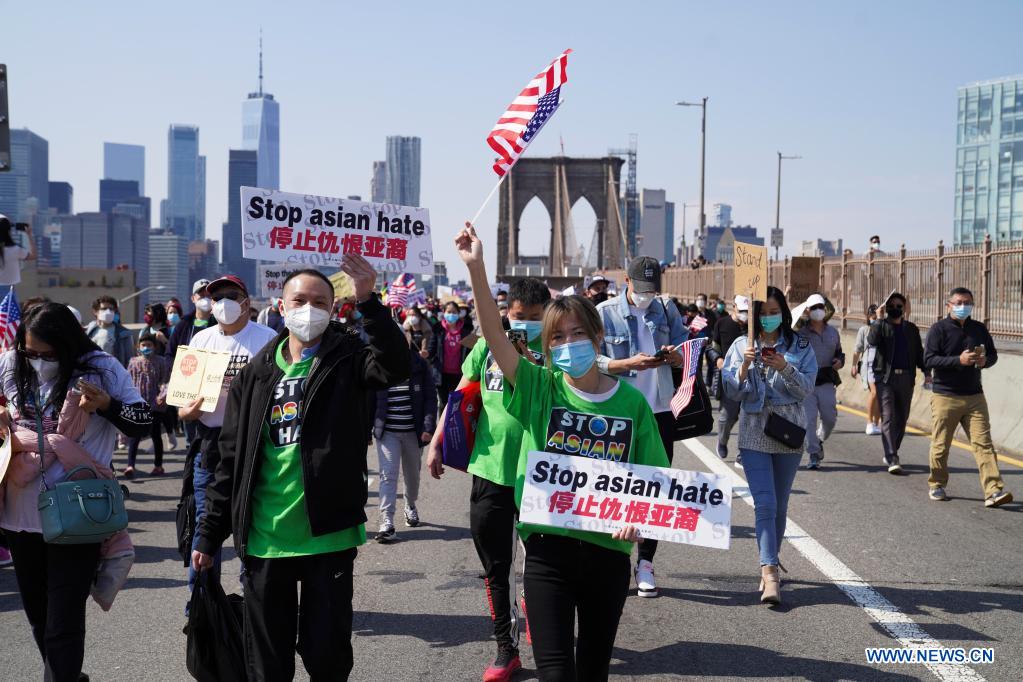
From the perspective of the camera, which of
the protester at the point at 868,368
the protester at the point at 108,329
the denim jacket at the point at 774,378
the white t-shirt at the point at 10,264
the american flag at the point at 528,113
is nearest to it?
the american flag at the point at 528,113

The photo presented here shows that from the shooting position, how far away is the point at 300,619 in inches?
159

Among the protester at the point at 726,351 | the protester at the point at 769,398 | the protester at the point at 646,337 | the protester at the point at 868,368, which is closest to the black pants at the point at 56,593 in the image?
the protester at the point at 646,337

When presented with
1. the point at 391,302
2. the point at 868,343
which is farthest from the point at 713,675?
the point at 391,302

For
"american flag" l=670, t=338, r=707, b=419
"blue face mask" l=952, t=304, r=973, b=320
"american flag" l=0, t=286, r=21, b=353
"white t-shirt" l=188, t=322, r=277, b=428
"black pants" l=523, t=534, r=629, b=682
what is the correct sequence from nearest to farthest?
"black pants" l=523, t=534, r=629, b=682
"white t-shirt" l=188, t=322, r=277, b=428
"american flag" l=670, t=338, r=707, b=419
"american flag" l=0, t=286, r=21, b=353
"blue face mask" l=952, t=304, r=973, b=320

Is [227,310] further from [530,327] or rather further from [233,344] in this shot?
[530,327]

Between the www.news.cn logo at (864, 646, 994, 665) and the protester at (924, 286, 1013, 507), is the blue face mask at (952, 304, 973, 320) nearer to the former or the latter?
the protester at (924, 286, 1013, 507)

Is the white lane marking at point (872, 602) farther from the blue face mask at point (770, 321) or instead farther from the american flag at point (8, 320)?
the american flag at point (8, 320)

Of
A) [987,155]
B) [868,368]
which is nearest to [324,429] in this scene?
[868,368]

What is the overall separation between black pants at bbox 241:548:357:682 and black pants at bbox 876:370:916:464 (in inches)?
336

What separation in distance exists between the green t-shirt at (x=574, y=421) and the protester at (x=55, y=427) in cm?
167

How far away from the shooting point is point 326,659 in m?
3.94

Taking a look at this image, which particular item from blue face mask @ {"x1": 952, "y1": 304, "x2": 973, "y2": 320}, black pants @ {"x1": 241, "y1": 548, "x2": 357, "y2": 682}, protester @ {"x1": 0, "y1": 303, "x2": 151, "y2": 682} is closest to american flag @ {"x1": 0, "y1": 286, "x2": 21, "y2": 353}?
protester @ {"x1": 0, "y1": 303, "x2": 151, "y2": 682}

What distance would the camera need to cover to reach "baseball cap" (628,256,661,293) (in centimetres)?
661

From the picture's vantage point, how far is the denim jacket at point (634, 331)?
657 centimetres
